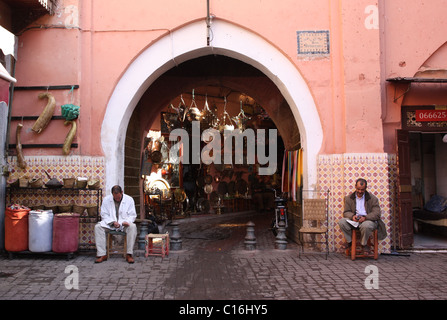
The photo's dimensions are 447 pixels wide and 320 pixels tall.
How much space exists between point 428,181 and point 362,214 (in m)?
4.64

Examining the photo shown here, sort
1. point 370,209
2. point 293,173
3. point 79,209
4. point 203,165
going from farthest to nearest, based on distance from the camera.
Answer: point 203,165, point 293,173, point 79,209, point 370,209

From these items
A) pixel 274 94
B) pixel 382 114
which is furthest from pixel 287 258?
pixel 274 94

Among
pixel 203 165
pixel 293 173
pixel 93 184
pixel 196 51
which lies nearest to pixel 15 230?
pixel 93 184

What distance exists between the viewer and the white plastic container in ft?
21.0

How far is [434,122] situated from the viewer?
25.2ft

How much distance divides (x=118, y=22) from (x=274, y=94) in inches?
172

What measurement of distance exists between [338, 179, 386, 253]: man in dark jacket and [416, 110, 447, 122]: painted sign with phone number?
2233 mm

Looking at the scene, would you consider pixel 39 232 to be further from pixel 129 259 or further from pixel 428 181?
pixel 428 181

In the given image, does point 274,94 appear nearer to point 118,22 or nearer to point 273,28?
point 273,28

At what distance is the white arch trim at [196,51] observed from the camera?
24.2ft

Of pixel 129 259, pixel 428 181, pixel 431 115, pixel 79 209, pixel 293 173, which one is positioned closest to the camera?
pixel 129 259

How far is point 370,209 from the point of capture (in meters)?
6.54

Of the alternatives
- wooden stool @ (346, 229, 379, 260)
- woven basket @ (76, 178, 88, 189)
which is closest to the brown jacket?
wooden stool @ (346, 229, 379, 260)

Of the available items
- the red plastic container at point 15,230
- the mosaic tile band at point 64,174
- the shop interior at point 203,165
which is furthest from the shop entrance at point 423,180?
the red plastic container at point 15,230
